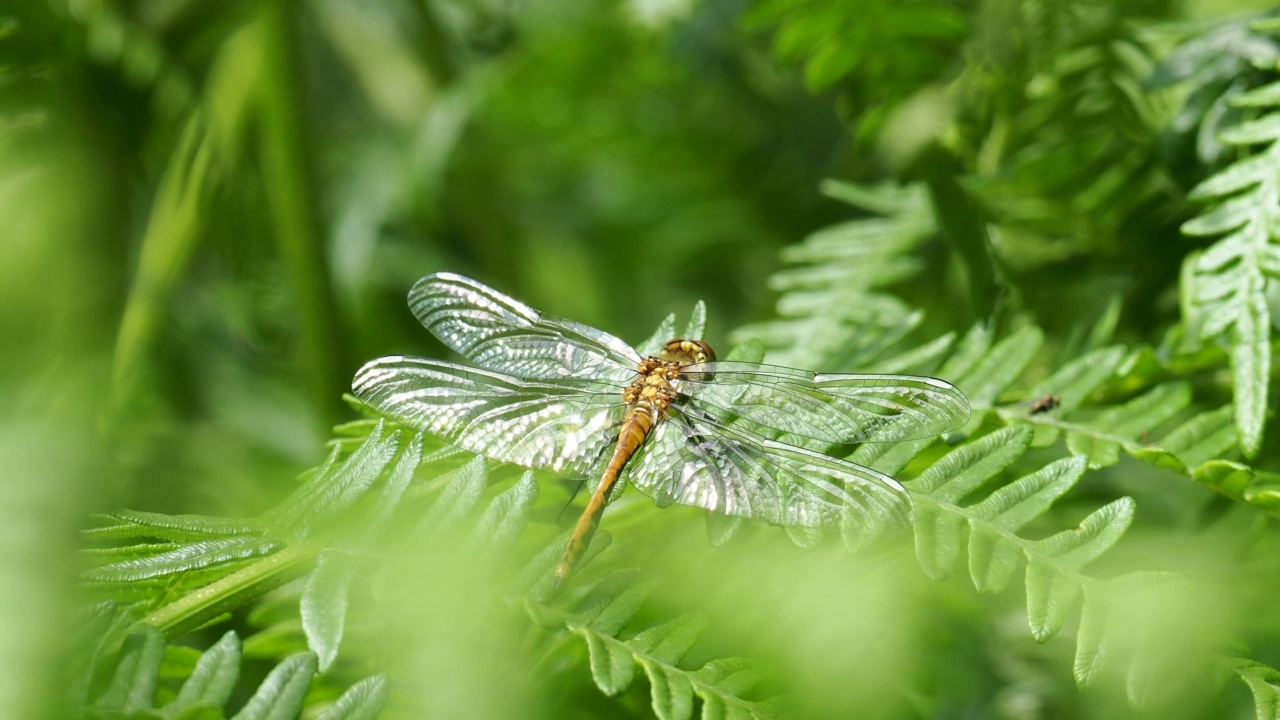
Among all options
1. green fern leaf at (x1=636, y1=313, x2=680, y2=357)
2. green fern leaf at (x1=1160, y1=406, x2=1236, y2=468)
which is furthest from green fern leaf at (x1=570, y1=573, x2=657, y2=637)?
green fern leaf at (x1=1160, y1=406, x2=1236, y2=468)

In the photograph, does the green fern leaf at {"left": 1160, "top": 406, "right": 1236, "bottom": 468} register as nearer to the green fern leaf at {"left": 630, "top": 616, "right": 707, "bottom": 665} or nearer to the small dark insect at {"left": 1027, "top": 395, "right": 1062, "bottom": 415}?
the small dark insect at {"left": 1027, "top": 395, "right": 1062, "bottom": 415}

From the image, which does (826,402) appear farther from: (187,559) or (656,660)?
(187,559)

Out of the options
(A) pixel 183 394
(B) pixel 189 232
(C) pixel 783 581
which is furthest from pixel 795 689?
(A) pixel 183 394

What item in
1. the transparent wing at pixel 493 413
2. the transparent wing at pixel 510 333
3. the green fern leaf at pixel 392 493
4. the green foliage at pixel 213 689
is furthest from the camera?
the transparent wing at pixel 510 333

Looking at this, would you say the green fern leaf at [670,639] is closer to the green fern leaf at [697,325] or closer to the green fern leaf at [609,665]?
the green fern leaf at [609,665]

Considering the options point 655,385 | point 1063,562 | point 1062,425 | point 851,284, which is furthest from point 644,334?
point 1063,562

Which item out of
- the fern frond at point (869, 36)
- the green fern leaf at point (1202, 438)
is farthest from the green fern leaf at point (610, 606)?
the fern frond at point (869, 36)

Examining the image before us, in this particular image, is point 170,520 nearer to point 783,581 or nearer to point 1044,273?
point 783,581

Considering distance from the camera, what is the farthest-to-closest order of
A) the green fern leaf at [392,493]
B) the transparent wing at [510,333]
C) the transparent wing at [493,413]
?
the transparent wing at [510,333] → the transparent wing at [493,413] → the green fern leaf at [392,493]
